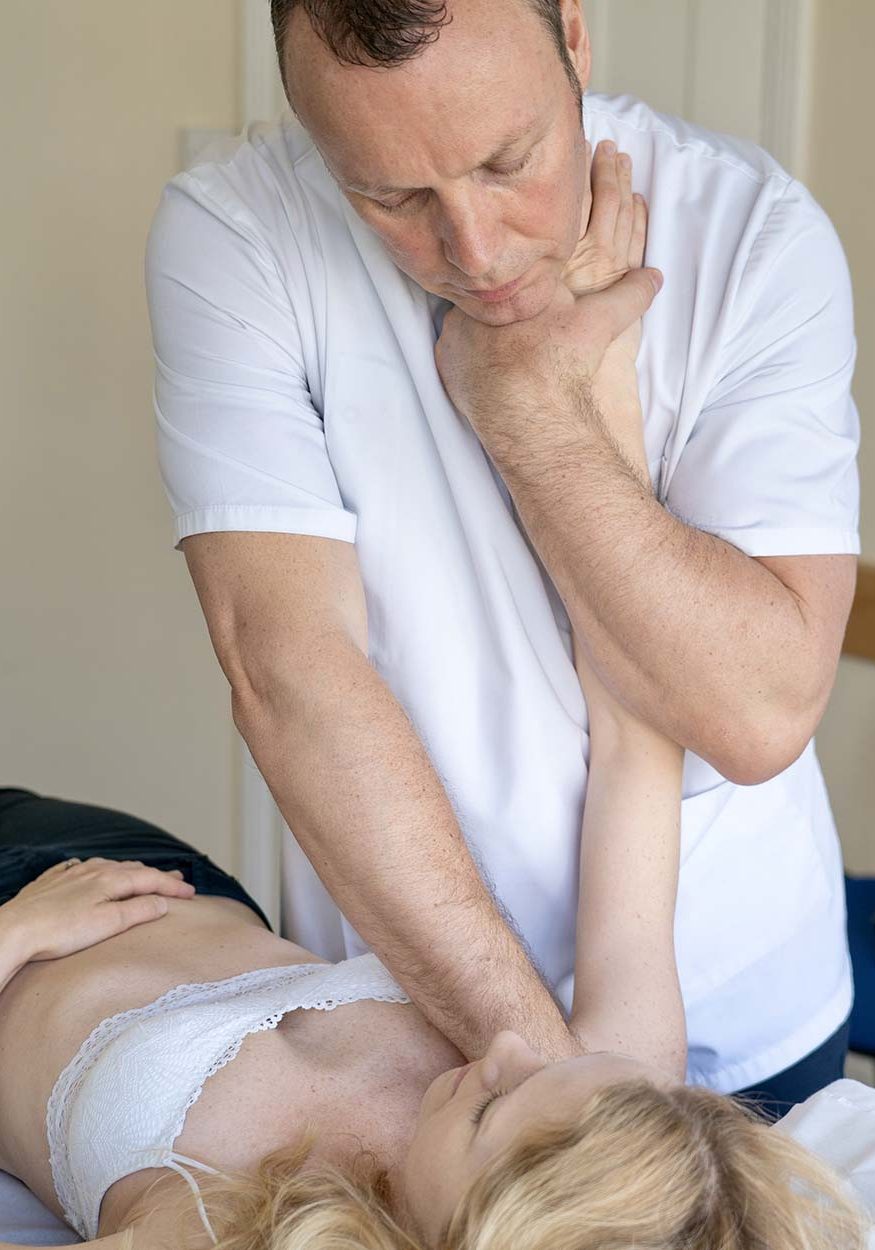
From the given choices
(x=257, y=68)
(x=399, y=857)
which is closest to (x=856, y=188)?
(x=257, y=68)

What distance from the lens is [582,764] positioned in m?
1.54

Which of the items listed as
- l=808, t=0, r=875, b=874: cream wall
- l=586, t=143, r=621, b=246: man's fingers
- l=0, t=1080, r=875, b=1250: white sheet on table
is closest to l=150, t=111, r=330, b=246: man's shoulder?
l=586, t=143, r=621, b=246: man's fingers

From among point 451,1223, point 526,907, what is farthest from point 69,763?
point 451,1223

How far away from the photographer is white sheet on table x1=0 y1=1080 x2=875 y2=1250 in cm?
Answer: 132

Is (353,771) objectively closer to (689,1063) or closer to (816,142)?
(689,1063)

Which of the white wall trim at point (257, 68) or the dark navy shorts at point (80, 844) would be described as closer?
the dark navy shorts at point (80, 844)

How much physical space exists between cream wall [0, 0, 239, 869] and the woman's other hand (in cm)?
145

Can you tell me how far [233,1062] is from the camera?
4.43 ft

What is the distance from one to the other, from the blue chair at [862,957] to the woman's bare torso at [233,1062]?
3.21 ft

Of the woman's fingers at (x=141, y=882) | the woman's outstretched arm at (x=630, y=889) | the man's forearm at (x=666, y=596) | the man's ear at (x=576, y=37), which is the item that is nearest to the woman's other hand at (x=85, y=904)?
Answer: the woman's fingers at (x=141, y=882)

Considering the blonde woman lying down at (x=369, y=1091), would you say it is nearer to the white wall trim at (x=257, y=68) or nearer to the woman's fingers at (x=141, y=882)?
the woman's fingers at (x=141, y=882)

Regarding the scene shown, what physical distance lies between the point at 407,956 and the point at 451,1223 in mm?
266

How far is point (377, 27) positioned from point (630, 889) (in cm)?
82

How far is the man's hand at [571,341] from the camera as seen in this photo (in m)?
1.38
